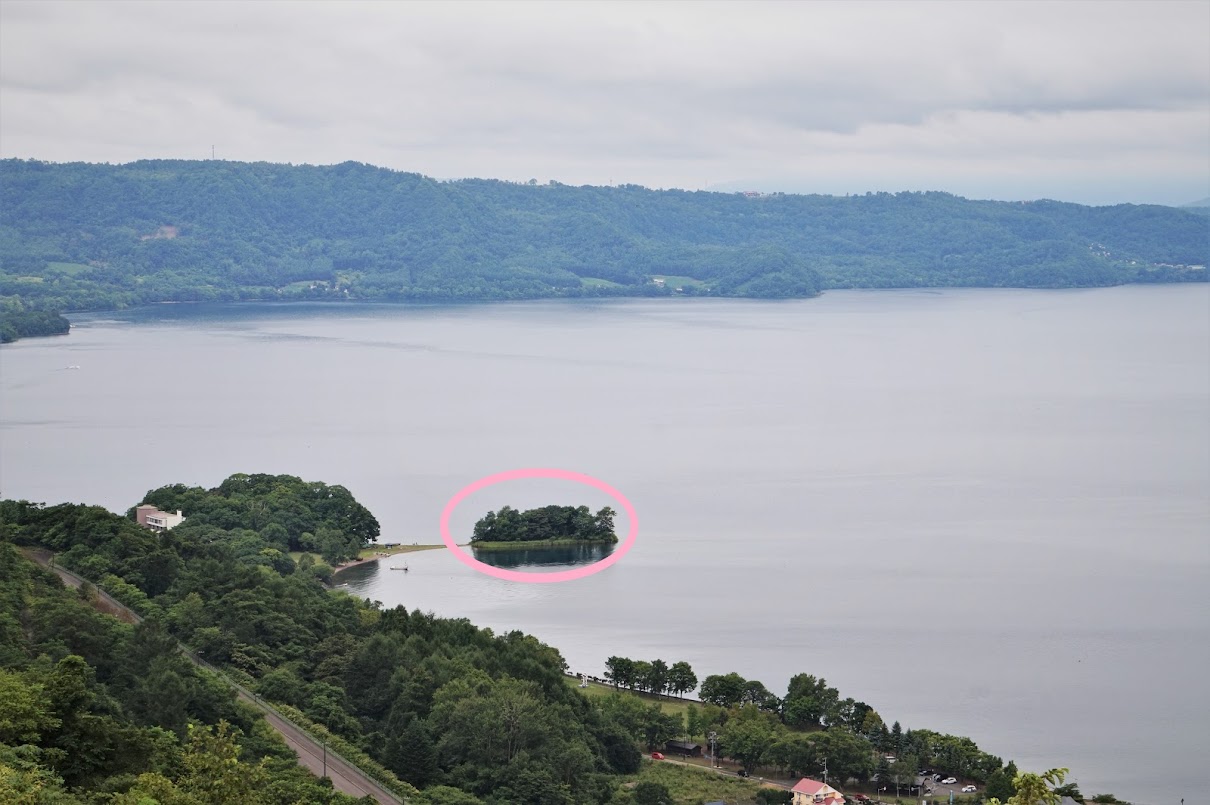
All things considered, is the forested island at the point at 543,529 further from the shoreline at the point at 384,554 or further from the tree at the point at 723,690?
the tree at the point at 723,690

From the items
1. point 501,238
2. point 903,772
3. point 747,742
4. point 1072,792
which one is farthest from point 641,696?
point 501,238

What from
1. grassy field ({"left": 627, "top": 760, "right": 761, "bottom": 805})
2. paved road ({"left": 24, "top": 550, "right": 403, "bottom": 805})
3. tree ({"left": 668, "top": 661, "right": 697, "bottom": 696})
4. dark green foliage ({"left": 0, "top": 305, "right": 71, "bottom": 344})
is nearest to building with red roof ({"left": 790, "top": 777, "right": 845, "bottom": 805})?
grassy field ({"left": 627, "top": 760, "right": 761, "bottom": 805})

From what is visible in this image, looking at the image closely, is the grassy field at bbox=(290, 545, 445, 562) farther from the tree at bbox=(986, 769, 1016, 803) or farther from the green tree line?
the green tree line

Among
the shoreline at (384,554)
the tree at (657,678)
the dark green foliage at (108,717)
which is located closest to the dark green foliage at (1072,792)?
the tree at (657,678)

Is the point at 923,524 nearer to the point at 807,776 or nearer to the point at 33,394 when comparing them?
the point at 807,776

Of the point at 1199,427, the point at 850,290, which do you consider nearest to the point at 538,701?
the point at 1199,427

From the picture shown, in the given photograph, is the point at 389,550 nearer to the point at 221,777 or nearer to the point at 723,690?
the point at 723,690
